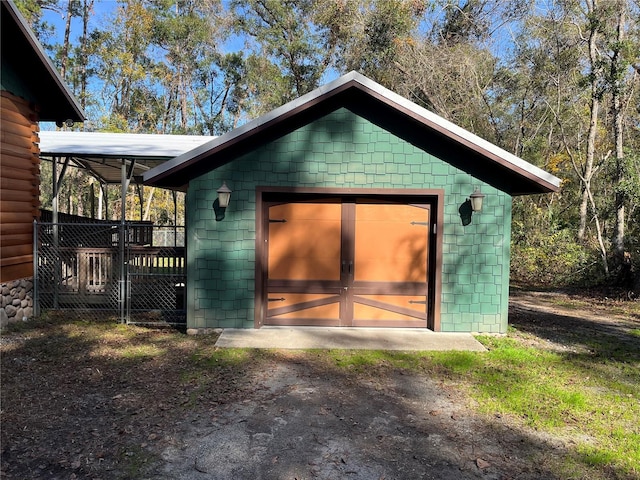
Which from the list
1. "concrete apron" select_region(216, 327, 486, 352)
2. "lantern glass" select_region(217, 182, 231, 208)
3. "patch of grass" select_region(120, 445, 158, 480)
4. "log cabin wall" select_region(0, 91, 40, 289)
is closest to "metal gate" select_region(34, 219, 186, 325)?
"log cabin wall" select_region(0, 91, 40, 289)

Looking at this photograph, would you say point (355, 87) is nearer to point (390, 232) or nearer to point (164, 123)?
point (390, 232)

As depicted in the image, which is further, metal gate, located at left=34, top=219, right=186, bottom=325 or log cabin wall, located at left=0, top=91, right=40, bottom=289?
metal gate, located at left=34, top=219, right=186, bottom=325

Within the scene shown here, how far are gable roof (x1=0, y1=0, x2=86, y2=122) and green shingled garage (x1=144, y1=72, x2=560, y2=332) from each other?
9.56 feet

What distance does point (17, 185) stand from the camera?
23.5 ft

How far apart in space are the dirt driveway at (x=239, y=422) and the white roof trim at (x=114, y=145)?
4608mm

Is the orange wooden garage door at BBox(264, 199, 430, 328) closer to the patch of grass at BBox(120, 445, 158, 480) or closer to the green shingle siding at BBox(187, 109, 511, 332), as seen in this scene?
the green shingle siding at BBox(187, 109, 511, 332)

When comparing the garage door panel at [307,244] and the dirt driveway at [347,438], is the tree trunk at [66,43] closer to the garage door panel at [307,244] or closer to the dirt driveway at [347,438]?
the garage door panel at [307,244]

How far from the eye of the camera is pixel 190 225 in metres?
6.80

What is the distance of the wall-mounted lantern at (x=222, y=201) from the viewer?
6590 mm

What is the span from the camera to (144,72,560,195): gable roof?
21.1 ft

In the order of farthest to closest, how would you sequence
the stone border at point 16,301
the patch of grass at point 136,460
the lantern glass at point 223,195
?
the stone border at point 16,301, the lantern glass at point 223,195, the patch of grass at point 136,460

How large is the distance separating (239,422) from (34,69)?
6964 mm

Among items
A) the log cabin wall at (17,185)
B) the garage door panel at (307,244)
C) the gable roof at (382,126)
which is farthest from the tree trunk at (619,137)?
the log cabin wall at (17,185)

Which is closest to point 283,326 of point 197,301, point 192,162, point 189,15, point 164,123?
point 197,301
